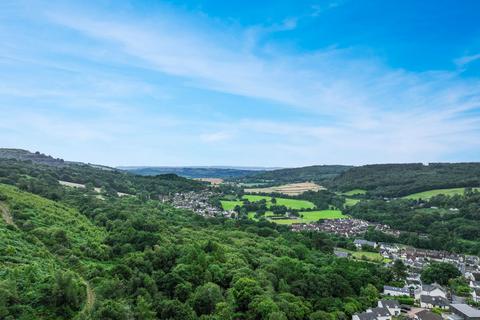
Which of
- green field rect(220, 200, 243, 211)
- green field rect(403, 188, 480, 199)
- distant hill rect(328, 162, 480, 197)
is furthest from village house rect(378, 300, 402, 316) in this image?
distant hill rect(328, 162, 480, 197)

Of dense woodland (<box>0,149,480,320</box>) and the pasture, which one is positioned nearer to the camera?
dense woodland (<box>0,149,480,320</box>)

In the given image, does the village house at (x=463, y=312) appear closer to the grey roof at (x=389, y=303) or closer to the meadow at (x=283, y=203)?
the grey roof at (x=389, y=303)

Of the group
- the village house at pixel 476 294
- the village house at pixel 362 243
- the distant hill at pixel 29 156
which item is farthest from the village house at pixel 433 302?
the distant hill at pixel 29 156

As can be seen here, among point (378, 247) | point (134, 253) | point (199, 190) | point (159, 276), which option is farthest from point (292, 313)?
point (199, 190)

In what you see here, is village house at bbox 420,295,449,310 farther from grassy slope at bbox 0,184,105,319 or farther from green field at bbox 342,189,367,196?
green field at bbox 342,189,367,196

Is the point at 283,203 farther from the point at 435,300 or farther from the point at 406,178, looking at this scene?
the point at 435,300

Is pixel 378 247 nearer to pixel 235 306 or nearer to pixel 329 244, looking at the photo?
pixel 329 244

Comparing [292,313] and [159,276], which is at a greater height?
[159,276]
